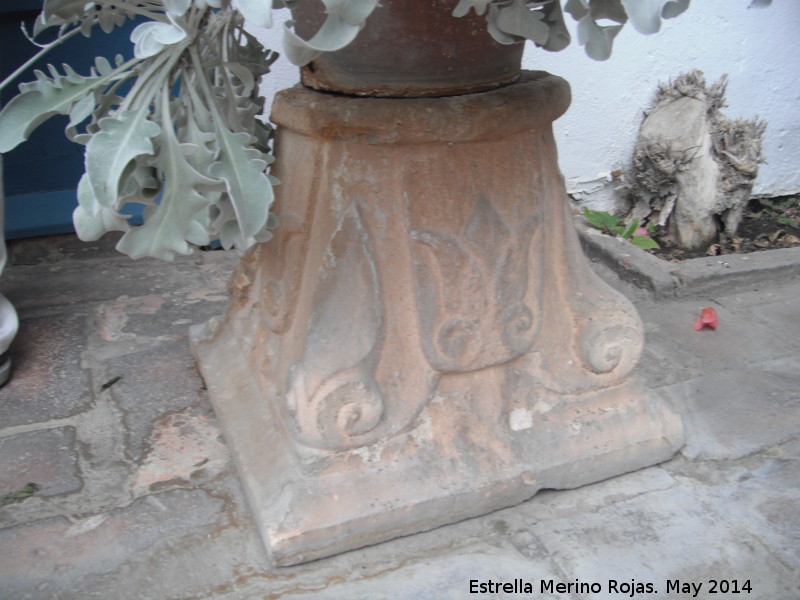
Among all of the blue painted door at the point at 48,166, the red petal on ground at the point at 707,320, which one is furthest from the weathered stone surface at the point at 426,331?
the blue painted door at the point at 48,166

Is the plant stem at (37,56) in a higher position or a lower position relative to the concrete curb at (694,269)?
higher

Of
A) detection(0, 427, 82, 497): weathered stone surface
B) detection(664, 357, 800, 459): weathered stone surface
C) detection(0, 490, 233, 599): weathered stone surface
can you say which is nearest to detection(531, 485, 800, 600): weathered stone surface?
detection(664, 357, 800, 459): weathered stone surface

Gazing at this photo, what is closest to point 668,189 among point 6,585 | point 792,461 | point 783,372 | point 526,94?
point 783,372

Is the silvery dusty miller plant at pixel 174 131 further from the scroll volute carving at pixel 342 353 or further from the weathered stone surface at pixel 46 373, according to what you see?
the weathered stone surface at pixel 46 373

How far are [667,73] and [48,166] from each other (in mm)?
2212

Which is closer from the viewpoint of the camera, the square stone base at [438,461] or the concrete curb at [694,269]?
the square stone base at [438,461]

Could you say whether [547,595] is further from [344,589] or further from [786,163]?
[786,163]

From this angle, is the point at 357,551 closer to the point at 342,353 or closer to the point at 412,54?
the point at 342,353

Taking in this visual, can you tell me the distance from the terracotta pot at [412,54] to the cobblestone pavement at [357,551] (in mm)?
810

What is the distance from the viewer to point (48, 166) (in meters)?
2.59

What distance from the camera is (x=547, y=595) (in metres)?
1.30

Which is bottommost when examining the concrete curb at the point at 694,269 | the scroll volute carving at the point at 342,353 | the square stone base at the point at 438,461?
the concrete curb at the point at 694,269

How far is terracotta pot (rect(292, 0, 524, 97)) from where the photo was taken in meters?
1.23

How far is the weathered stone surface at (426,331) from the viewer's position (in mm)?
1360
